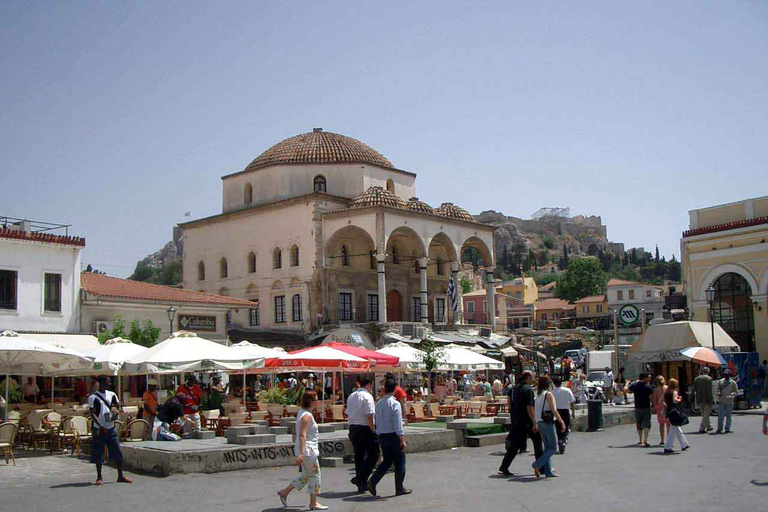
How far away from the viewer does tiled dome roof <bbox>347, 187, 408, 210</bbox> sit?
38388mm

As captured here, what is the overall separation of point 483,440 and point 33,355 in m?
9.20

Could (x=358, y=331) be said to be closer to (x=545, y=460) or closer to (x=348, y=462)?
(x=348, y=462)

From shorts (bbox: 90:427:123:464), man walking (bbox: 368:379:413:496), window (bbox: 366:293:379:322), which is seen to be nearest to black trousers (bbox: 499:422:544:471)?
man walking (bbox: 368:379:413:496)

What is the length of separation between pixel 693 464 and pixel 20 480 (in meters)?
9.82

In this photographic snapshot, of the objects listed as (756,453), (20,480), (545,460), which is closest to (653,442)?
(756,453)

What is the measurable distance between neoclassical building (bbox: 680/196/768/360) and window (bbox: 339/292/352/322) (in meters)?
15.4

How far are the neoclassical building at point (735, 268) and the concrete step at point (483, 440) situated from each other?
1947 cm

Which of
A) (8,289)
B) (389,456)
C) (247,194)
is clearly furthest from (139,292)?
(389,456)

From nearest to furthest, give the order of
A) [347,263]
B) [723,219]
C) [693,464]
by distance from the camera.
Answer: [693,464], [723,219], [347,263]

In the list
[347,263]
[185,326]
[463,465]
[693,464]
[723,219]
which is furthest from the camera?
[347,263]

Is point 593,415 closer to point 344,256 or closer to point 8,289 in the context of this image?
point 8,289

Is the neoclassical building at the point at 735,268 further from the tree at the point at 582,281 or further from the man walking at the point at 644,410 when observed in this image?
the tree at the point at 582,281

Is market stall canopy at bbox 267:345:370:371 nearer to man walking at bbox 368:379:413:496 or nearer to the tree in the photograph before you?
man walking at bbox 368:379:413:496

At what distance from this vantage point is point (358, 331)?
37.5 metres
